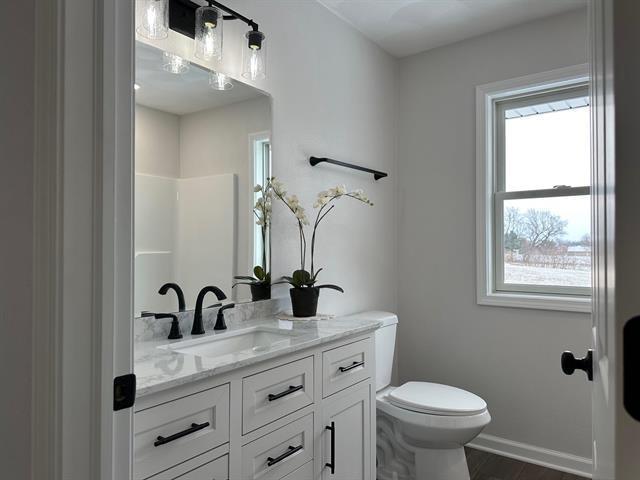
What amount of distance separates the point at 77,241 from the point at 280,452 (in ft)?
3.22

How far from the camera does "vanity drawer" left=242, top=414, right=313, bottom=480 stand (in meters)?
1.30

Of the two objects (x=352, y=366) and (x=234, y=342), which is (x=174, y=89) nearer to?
(x=234, y=342)

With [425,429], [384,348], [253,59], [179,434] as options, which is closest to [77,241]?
[179,434]

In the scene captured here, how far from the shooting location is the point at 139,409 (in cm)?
102

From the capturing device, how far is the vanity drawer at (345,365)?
1.64 metres

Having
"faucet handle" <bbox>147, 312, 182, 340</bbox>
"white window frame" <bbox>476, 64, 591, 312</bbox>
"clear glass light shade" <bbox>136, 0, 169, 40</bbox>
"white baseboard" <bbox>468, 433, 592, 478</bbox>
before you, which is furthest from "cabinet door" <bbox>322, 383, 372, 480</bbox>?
"clear glass light shade" <bbox>136, 0, 169, 40</bbox>

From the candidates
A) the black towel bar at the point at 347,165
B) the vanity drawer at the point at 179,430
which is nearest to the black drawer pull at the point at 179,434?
the vanity drawer at the point at 179,430

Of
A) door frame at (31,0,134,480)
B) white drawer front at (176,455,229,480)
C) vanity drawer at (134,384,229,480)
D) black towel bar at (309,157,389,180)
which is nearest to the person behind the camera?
door frame at (31,0,134,480)

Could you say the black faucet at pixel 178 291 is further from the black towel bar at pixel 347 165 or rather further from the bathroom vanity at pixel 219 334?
the black towel bar at pixel 347 165

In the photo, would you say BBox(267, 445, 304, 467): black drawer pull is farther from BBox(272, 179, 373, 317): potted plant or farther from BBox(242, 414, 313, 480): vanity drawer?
BBox(272, 179, 373, 317): potted plant

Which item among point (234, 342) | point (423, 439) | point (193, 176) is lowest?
point (423, 439)

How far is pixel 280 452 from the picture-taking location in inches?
55.8

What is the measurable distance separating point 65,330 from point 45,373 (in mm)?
84

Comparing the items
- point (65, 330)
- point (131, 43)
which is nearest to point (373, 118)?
point (131, 43)
